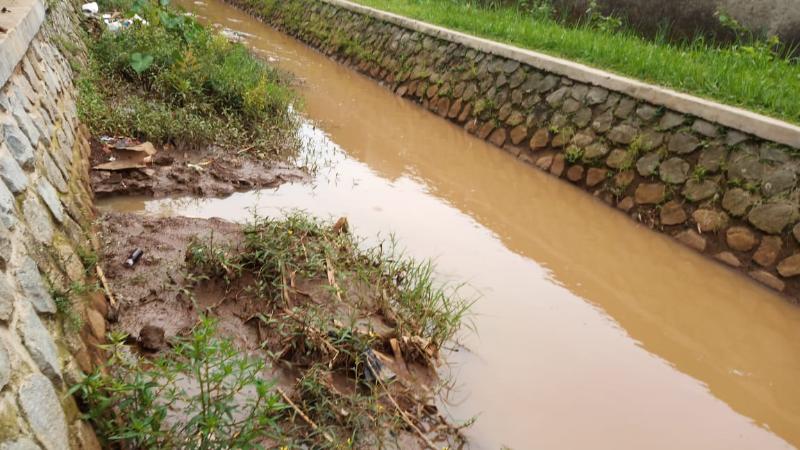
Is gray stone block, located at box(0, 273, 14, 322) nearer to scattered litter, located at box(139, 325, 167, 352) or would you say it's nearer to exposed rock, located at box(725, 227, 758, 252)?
scattered litter, located at box(139, 325, 167, 352)

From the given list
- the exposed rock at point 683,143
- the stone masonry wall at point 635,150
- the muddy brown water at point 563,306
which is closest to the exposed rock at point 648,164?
the stone masonry wall at point 635,150

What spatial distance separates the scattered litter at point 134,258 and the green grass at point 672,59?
448 cm

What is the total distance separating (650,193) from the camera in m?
5.05

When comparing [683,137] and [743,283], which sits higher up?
[683,137]

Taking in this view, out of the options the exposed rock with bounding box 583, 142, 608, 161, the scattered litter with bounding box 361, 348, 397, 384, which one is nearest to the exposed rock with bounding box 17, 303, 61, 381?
the scattered litter with bounding box 361, 348, 397, 384

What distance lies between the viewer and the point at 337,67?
998 cm

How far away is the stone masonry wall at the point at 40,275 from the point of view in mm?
1614

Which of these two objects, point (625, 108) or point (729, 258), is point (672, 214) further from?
point (625, 108)

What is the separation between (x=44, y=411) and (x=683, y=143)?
15.6 ft

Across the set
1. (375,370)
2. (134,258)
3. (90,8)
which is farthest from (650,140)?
(90,8)

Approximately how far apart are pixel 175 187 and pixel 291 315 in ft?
7.12

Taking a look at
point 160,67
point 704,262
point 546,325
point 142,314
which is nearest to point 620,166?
point 704,262

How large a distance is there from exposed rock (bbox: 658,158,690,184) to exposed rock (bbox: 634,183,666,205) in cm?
8

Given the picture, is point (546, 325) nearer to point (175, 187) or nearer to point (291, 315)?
point (291, 315)
